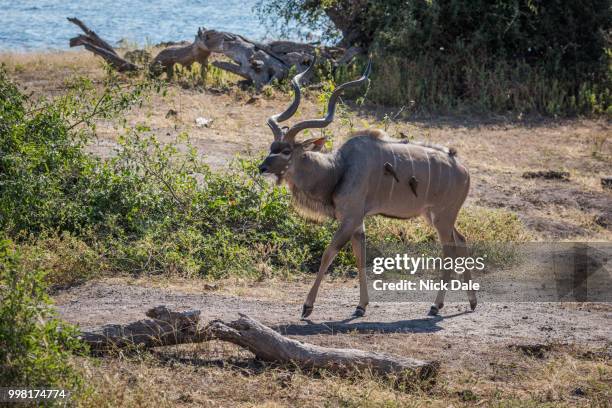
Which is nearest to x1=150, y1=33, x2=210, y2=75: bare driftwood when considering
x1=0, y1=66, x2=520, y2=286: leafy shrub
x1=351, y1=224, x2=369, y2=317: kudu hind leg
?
x1=0, y1=66, x2=520, y2=286: leafy shrub

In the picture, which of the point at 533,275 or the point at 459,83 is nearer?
the point at 533,275

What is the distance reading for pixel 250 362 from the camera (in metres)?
5.71

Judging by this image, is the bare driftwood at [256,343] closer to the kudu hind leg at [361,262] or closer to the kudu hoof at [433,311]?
the kudu hind leg at [361,262]

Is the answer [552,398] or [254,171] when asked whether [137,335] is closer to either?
[552,398]

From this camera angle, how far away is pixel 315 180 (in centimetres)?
689

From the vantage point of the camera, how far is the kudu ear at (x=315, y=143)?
684cm

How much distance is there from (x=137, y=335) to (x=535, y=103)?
1030cm

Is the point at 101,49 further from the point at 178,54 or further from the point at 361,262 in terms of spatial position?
the point at 361,262

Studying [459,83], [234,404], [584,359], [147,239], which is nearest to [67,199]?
[147,239]

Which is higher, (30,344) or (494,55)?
(494,55)

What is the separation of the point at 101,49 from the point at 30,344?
10.8m

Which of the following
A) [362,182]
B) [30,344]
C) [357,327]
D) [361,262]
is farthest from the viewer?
[361,262]

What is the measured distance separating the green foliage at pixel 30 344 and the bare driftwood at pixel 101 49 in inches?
395

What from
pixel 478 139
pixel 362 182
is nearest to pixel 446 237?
pixel 362 182
